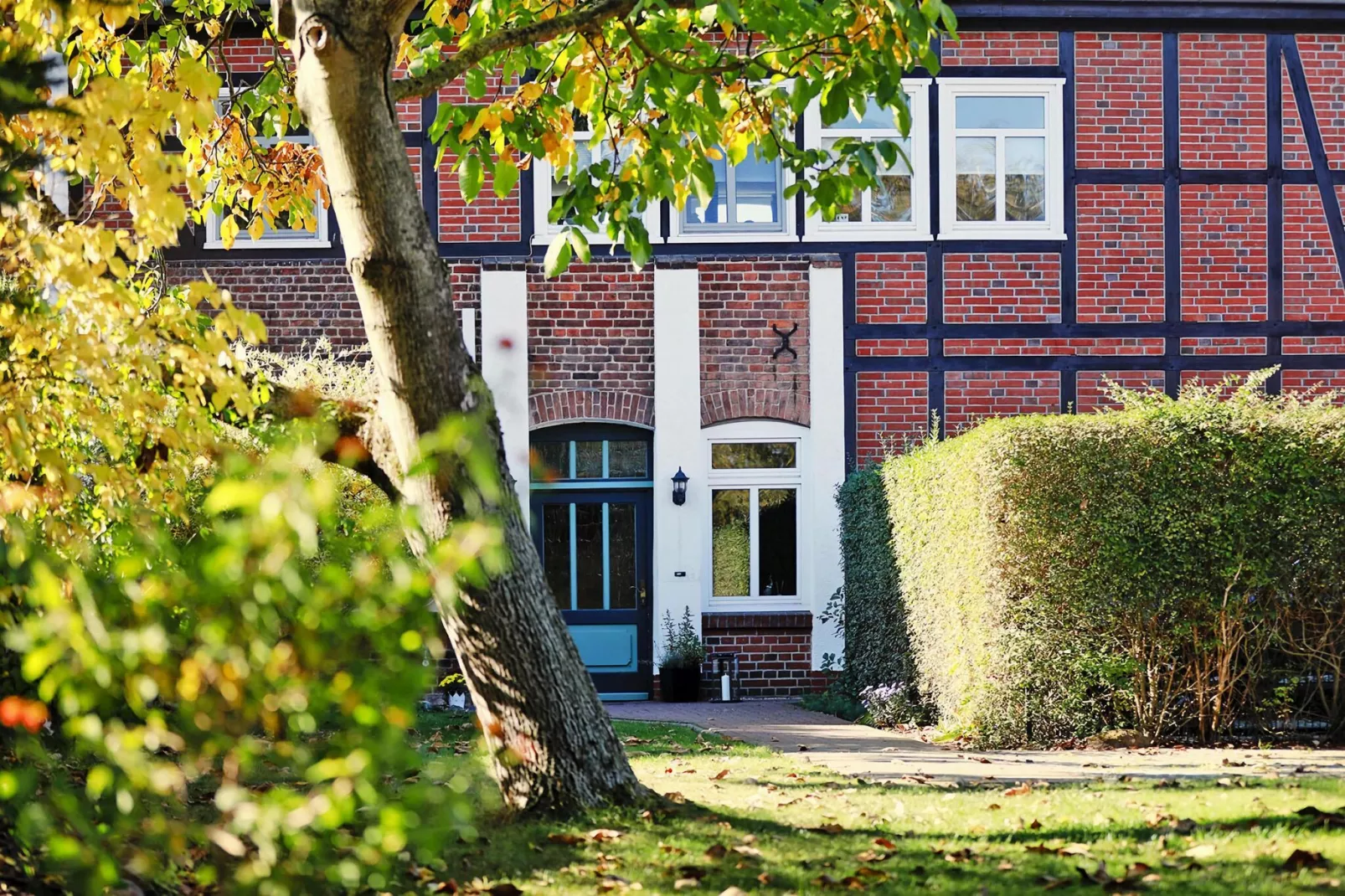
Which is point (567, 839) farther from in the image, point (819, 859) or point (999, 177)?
point (999, 177)

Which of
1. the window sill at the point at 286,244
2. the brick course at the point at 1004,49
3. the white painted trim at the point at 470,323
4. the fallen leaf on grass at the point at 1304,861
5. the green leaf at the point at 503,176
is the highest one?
the brick course at the point at 1004,49

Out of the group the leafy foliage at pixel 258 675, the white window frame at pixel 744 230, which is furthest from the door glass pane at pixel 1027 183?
the leafy foliage at pixel 258 675

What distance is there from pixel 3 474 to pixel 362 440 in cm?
133

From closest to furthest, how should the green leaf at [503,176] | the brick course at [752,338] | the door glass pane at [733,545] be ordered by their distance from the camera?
the green leaf at [503,176] → the brick course at [752,338] → the door glass pane at [733,545]

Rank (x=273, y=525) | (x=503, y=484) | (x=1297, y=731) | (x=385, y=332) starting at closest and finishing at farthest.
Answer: (x=273, y=525) → (x=503, y=484) → (x=385, y=332) → (x=1297, y=731)

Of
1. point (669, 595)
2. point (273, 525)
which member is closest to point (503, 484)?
point (273, 525)

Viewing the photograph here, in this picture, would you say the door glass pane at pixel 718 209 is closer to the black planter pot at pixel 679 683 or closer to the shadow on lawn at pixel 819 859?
the black planter pot at pixel 679 683

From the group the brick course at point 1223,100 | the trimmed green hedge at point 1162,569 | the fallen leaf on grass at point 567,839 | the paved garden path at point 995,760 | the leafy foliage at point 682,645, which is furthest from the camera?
the brick course at point 1223,100

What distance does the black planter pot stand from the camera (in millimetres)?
13305

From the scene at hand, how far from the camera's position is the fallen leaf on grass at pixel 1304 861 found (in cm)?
416

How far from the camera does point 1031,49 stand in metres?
13.8

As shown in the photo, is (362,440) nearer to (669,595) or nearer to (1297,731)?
(1297,731)

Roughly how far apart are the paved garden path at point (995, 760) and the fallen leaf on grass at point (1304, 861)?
2216mm

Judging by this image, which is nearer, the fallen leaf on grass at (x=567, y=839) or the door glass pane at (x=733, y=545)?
the fallen leaf on grass at (x=567, y=839)
